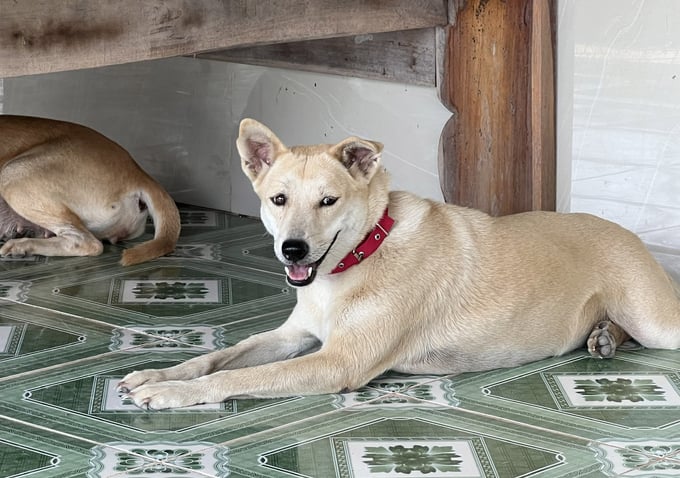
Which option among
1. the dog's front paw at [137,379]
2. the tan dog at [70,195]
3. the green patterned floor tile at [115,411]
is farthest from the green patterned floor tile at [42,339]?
the tan dog at [70,195]

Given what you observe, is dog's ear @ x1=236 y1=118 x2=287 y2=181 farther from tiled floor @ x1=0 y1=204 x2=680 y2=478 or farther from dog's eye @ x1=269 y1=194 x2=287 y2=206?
tiled floor @ x1=0 y1=204 x2=680 y2=478

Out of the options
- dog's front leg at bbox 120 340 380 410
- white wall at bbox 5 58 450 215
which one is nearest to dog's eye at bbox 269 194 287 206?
dog's front leg at bbox 120 340 380 410

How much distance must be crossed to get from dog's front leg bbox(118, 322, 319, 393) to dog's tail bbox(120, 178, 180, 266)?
1343 mm

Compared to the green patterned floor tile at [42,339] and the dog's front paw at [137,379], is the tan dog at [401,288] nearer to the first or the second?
the dog's front paw at [137,379]

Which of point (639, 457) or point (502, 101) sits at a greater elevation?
point (502, 101)

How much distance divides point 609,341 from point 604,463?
33.1 inches

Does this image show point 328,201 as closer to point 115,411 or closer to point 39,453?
point 115,411

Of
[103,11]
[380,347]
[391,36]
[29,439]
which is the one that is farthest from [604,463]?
[391,36]

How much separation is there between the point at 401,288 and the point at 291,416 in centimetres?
52

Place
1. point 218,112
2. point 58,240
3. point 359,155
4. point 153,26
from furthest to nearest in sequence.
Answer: point 218,112, point 58,240, point 153,26, point 359,155

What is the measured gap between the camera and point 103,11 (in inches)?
135

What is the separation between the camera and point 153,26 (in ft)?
11.7

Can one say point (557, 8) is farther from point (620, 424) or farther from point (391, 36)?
point (620, 424)

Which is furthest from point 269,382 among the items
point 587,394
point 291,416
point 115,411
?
point 587,394
